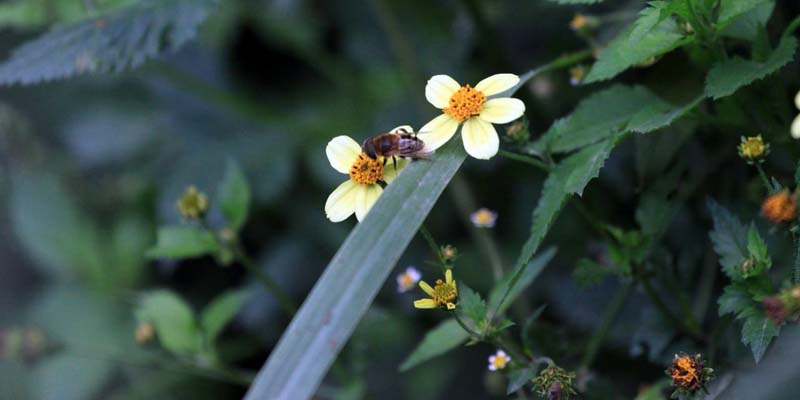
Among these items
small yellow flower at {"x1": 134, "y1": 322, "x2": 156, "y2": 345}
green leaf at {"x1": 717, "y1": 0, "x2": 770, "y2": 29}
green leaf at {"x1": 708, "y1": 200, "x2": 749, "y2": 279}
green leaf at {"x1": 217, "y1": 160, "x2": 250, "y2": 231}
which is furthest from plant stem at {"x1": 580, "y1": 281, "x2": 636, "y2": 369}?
small yellow flower at {"x1": 134, "y1": 322, "x2": 156, "y2": 345}

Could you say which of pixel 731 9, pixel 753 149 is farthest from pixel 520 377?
pixel 731 9

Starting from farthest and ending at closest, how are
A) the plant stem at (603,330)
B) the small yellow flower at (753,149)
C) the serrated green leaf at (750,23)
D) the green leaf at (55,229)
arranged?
the green leaf at (55,229), the plant stem at (603,330), the serrated green leaf at (750,23), the small yellow flower at (753,149)

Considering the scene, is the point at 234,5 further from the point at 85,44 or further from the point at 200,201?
the point at 200,201

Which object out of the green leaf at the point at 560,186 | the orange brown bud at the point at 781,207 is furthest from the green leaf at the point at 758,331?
the green leaf at the point at 560,186

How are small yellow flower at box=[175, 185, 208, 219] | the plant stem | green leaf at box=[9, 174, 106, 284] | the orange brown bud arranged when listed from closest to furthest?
the orange brown bud
the plant stem
small yellow flower at box=[175, 185, 208, 219]
green leaf at box=[9, 174, 106, 284]

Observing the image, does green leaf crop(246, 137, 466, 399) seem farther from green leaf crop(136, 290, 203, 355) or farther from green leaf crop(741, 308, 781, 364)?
green leaf crop(136, 290, 203, 355)

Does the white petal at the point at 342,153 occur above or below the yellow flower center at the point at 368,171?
above

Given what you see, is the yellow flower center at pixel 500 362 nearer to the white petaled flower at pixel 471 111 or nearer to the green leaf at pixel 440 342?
the green leaf at pixel 440 342

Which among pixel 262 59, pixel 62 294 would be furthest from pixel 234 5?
pixel 62 294
